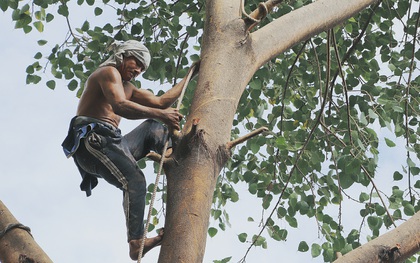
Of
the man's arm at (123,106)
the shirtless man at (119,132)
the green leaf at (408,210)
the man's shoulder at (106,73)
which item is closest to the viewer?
the man's arm at (123,106)

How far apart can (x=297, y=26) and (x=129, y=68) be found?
35.8 inches

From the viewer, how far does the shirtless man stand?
3.70m

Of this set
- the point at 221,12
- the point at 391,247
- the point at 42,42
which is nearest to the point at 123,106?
the point at 221,12

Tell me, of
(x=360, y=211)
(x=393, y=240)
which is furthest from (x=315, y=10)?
(x=360, y=211)

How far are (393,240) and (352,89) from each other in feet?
10.5

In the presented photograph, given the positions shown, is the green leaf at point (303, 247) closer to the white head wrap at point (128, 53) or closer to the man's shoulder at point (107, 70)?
the white head wrap at point (128, 53)

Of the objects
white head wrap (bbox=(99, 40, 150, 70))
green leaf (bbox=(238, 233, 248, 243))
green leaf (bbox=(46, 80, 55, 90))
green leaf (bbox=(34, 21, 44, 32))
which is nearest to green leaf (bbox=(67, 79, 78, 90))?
green leaf (bbox=(46, 80, 55, 90))

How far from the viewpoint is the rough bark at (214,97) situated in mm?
3061

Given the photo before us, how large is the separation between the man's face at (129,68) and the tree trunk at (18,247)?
127 cm

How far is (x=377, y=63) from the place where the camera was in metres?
6.44

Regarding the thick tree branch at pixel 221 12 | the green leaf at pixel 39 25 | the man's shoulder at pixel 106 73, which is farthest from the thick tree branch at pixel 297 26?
the green leaf at pixel 39 25

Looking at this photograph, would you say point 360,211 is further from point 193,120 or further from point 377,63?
point 193,120

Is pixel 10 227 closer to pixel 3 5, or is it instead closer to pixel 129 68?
pixel 129 68

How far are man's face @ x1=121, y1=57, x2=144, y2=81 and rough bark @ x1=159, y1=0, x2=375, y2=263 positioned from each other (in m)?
0.46
